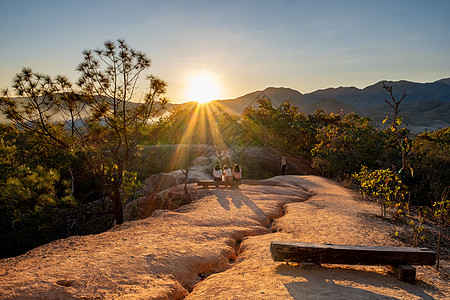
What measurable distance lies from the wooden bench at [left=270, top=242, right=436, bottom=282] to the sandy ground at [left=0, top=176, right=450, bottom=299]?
0.20 m

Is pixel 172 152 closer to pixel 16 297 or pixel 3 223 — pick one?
pixel 3 223

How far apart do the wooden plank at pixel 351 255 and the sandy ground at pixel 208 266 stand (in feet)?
0.79

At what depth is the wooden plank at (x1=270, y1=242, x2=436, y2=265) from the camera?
4.76 metres

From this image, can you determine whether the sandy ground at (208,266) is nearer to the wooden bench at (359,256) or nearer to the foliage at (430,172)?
the wooden bench at (359,256)

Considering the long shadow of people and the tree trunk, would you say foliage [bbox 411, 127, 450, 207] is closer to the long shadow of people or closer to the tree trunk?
the long shadow of people

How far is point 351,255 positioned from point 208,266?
2708mm

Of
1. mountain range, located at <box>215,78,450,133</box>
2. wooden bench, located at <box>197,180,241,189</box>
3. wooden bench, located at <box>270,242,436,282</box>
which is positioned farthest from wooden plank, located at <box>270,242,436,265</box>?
mountain range, located at <box>215,78,450,133</box>

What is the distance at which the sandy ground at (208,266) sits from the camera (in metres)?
4.07

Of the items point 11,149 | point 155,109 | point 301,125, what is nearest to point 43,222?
point 11,149

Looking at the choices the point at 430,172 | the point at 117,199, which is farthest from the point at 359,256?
the point at 430,172

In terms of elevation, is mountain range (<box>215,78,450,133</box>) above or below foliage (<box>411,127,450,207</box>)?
above

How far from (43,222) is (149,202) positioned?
661 cm

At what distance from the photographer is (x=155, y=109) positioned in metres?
11.7

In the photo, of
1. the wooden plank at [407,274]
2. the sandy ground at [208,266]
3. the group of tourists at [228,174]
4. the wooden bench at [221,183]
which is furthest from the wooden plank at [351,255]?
the group of tourists at [228,174]
